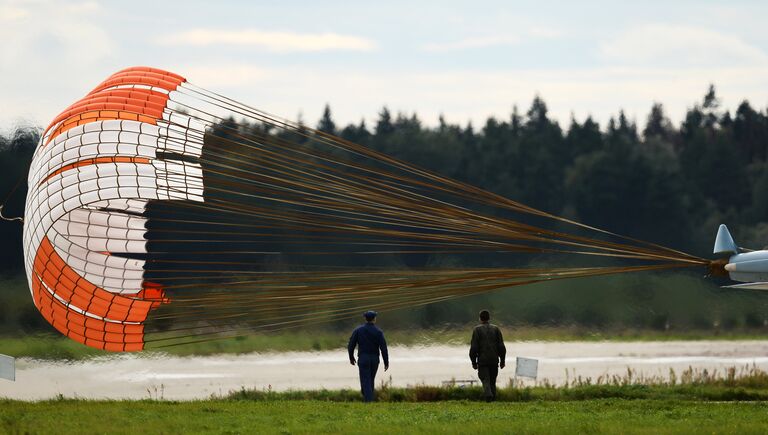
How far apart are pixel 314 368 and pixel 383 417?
11585 mm

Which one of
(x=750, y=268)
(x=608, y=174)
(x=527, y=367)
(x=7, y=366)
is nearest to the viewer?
(x=750, y=268)

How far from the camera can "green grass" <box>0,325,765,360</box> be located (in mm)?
23625

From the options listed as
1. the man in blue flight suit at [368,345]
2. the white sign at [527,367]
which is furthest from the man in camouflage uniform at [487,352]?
the white sign at [527,367]

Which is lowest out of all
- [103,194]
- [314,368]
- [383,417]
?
[314,368]

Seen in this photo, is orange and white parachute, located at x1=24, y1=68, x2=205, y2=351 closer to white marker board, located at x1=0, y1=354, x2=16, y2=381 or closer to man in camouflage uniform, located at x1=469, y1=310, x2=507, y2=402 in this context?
white marker board, located at x1=0, y1=354, x2=16, y2=381

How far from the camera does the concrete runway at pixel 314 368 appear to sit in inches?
927

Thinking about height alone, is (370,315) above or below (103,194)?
below

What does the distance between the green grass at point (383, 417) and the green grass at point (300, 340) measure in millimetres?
5890

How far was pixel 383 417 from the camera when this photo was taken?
15.5 meters

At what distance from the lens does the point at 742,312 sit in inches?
1145

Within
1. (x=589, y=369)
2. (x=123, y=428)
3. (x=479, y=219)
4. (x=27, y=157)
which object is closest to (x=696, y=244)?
(x=589, y=369)

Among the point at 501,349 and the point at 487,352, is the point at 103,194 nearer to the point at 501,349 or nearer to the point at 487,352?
the point at 487,352

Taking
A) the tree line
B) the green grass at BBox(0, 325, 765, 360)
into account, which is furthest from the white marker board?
the tree line

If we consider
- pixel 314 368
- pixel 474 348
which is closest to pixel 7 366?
pixel 474 348
